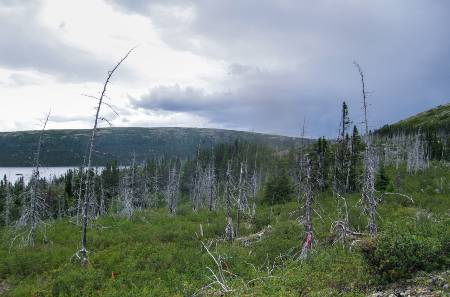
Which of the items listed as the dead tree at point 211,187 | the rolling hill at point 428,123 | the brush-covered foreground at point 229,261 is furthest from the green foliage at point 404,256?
the rolling hill at point 428,123

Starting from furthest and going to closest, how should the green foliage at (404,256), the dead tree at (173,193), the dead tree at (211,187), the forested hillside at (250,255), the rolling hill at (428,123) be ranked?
1. the rolling hill at (428,123)
2. the dead tree at (211,187)
3. the dead tree at (173,193)
4. the forested hillside at (250,255)
5. the green foliage at (404,256)

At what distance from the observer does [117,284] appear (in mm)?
18984

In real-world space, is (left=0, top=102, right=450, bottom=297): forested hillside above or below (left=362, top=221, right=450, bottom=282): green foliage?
below

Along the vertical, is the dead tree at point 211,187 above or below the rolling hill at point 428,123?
below

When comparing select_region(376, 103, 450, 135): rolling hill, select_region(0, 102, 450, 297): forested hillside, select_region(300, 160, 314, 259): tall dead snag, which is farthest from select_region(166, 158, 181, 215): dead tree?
select_region(376, 103, 450, 135): rolling hill

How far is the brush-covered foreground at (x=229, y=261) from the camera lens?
12297 mm

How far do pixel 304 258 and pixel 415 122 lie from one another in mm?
175658

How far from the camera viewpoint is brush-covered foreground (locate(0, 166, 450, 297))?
12.3 meters

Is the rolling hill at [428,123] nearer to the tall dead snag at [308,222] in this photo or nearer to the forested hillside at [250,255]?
the forested hillside at [250,255]

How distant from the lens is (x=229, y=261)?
21156 millimetres

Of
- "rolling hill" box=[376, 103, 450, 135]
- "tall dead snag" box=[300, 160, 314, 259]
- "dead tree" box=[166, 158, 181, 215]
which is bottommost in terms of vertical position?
"dead tree" box=[166, 158, 181, 215]

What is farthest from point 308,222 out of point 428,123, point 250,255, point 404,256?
point 428,123

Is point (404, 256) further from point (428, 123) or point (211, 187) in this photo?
point (428, 123)

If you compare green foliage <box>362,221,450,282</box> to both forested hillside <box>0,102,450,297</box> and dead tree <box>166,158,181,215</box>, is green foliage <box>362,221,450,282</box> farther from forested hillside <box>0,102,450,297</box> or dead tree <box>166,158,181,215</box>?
Answer: dead tree <box>166,158,181,215</box>
